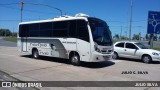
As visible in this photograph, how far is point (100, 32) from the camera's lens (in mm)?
13555

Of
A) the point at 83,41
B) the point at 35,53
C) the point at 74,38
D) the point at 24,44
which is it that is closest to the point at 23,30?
the point at 24,44

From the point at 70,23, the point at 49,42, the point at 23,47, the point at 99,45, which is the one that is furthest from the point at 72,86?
the point at 23,47

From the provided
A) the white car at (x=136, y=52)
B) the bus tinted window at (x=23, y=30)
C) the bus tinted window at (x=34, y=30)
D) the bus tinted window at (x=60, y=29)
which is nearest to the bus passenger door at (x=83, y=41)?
the bus tinted window at (x=60, y=29)

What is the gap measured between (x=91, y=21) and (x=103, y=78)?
4360 millimetres

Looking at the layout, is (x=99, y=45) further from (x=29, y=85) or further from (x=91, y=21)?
(x=29, y=85)

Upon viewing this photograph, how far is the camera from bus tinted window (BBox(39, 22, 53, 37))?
51.8 ft

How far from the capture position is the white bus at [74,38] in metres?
13.1

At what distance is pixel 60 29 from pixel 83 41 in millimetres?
2345

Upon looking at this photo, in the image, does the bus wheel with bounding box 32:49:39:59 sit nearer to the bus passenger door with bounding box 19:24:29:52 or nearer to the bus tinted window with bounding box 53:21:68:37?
the bus passenger door with bounding box 19:24:29:52

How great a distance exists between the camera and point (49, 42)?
1579cm

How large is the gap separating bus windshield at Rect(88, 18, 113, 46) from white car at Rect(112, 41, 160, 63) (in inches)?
141

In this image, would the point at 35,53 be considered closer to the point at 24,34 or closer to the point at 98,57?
the point at 24,34

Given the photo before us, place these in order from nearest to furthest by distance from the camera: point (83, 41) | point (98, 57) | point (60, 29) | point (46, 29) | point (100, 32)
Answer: point (98, 57) → point (83, 41) → point (100, 32) → point (60, 29) → point (46, 29)

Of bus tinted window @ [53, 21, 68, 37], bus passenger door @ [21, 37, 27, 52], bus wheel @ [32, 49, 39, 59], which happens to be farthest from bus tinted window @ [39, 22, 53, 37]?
bus passenger door @ [21, 37, 27, 52]
